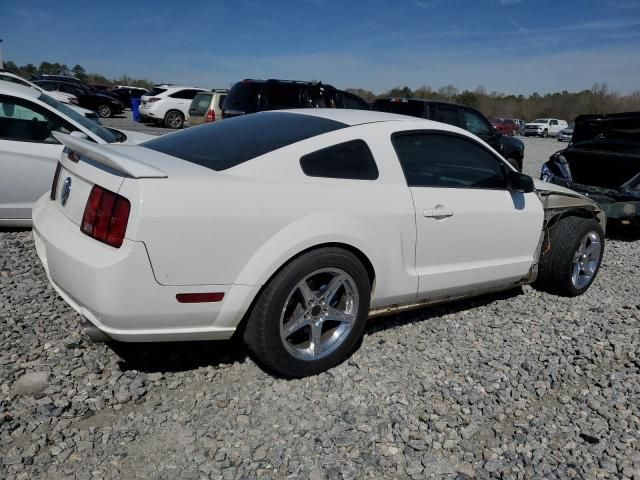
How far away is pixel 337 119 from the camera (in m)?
3.43

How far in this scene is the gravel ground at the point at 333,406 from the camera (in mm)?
2389

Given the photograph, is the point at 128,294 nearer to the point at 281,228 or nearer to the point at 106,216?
the point at 106,216

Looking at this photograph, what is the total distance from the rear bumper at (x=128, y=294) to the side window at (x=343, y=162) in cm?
78

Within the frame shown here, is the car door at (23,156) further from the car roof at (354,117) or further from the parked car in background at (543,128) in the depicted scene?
the parked car in background at (543,128)

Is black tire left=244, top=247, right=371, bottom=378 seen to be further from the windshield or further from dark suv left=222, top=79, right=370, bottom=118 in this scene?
dark suv left=222, top=79, right=370, bottom=118

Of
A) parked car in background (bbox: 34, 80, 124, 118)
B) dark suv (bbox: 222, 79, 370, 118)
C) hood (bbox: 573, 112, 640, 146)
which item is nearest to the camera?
hood (bbox: 573, 112, 640, 146)

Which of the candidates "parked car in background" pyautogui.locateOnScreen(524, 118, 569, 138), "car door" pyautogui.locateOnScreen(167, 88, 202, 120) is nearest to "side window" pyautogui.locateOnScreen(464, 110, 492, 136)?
"car door" pyautogui.locateOnScreen(167, 88, 202, 120)

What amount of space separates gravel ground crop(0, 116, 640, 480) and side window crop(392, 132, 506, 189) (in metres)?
1.07

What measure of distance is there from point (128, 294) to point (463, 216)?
85.6 inches

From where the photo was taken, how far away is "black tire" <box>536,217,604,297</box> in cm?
445

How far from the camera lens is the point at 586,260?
4.78 m

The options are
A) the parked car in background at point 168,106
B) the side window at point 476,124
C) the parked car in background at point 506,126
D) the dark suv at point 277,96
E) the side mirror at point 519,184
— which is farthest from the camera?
the parked car in background at point 506,126

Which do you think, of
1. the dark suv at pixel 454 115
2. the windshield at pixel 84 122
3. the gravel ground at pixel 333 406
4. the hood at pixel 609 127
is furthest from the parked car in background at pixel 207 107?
the gravel ground at pixel 333 406

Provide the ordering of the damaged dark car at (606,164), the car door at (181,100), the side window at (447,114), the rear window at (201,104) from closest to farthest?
the damaged dark car at (606,164), the side window at (447,114), the rear window at (201,104), the car door at (181,100)
